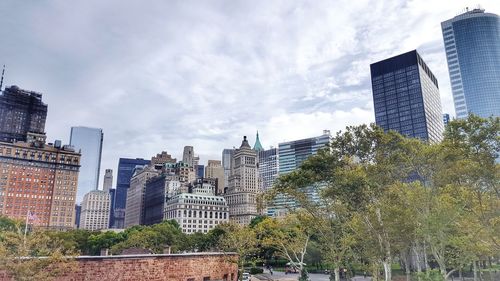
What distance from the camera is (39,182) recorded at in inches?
5433

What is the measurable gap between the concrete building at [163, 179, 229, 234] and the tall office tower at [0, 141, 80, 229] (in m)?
40.9

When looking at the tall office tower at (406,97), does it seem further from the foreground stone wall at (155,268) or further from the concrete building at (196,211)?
the foreground stone wall at (155,268)

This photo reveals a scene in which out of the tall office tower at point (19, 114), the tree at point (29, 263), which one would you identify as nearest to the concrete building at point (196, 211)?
the tall office tower at point (19, 114)

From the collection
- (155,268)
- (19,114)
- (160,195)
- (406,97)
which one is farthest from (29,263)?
(19,114)

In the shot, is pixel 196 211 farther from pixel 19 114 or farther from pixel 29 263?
pixel 29 263

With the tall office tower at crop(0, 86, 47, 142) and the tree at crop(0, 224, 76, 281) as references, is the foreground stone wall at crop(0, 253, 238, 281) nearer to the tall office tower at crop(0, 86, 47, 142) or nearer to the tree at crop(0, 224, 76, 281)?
the tree at crop(0, 224, 76, 281)

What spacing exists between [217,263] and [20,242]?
1468 centimetres

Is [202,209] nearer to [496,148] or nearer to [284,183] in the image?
[284,183]

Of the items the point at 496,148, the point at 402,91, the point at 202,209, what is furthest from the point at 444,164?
the point at 402,91

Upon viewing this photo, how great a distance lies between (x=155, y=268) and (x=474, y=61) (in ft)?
684

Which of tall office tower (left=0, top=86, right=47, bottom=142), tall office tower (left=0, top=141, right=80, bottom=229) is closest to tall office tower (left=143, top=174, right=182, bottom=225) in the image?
tall office tower (left=0, top=141, right=80, bottom=229)

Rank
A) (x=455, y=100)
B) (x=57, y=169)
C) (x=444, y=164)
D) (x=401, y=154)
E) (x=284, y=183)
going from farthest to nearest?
(x=455, y=100)
(x=57, y=169)
(x=284, y=183)
(x=401, y=154)
(x=444, y=164)

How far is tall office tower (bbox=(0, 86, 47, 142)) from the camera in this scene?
557 ft

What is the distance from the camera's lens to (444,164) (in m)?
28.2
